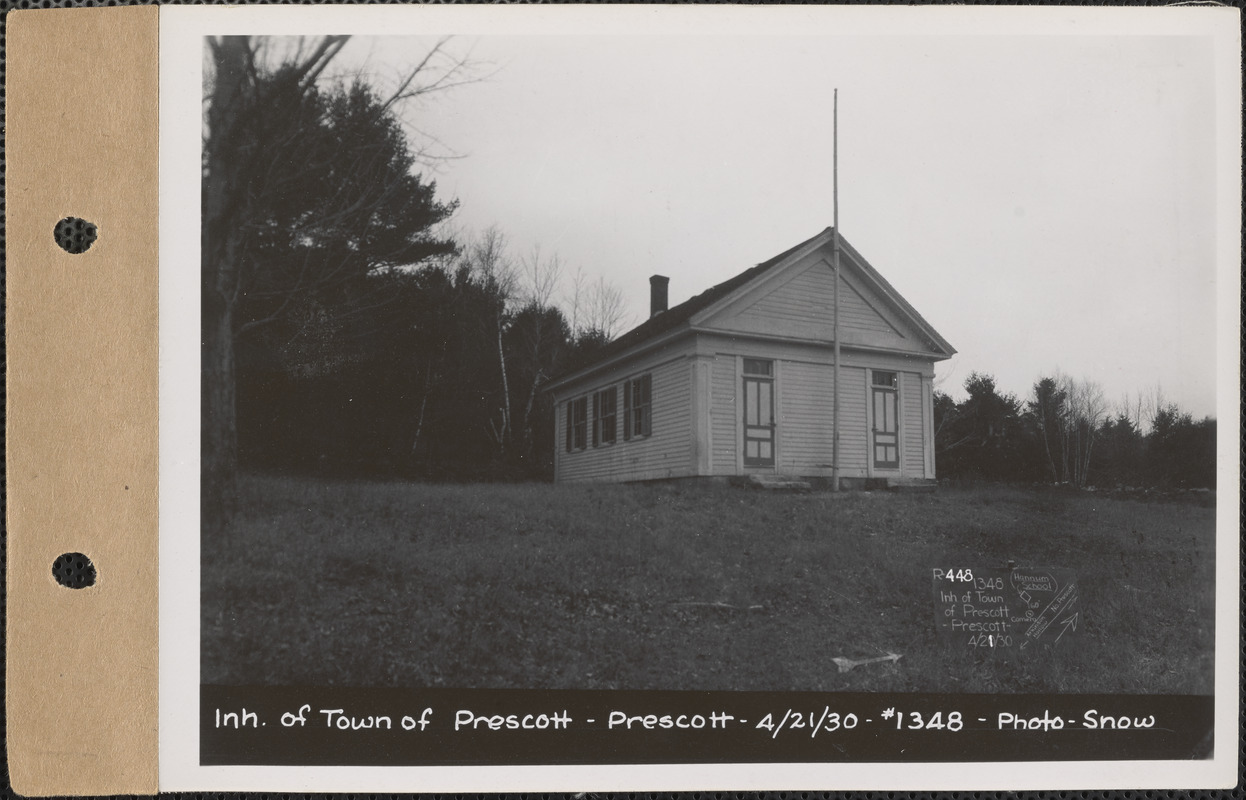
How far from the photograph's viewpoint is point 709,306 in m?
4.53

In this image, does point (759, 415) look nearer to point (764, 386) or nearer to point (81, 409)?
point (764, 386)

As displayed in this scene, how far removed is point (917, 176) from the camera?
3.64 metres

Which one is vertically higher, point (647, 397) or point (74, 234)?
point (74, 234)

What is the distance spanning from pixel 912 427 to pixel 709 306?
1482mm

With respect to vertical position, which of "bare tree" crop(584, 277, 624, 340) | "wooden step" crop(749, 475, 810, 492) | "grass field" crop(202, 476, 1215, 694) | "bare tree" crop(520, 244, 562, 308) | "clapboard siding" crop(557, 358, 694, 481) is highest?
"bare tree" crop(520, 244, 562, 308)

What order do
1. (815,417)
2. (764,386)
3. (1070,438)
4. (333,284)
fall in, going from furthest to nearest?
(815,417)
(764,386)
(1070,438)
(333,284)

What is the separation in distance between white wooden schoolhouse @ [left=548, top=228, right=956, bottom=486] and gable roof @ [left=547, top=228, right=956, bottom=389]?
0.04ft

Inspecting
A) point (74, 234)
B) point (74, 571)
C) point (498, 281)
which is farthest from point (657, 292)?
point (74, 571)

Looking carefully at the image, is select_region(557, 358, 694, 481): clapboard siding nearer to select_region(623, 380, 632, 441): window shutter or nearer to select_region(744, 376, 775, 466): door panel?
select_region(623, 380, 632, 441): window shutter

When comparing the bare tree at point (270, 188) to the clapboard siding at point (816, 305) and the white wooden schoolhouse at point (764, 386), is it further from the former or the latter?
the clapboard siding at point (816, 305)

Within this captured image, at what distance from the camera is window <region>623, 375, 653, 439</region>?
5.47 meters

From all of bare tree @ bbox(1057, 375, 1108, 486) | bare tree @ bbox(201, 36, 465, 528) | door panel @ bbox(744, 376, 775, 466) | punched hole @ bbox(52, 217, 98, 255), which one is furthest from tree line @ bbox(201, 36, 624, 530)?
bare tree @ bbox(1057, 375, 1108, 486)

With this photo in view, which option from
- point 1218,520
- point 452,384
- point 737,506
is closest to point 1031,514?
point 1218,520

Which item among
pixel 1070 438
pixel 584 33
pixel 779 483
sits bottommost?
pixel 779 483
